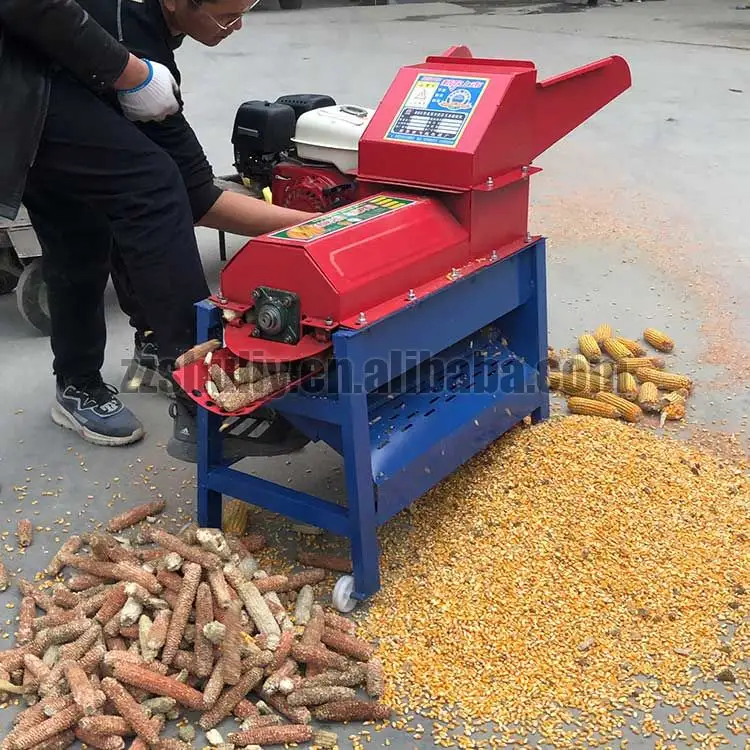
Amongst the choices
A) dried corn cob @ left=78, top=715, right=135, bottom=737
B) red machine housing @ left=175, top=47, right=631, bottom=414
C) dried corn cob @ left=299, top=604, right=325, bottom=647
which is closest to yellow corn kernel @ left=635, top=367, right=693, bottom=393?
red machine housing @ left=175, top=47, right=631, bottom=414

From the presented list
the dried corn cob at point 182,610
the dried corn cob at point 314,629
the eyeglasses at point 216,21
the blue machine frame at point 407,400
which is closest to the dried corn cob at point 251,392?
the blue machine frame at point 407,400

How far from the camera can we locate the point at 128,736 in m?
1.78

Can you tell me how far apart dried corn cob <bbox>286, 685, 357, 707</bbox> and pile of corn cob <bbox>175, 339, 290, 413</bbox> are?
60 centimetres

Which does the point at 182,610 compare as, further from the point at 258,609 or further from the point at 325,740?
the point at 325,740

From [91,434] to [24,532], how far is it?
1.70ft

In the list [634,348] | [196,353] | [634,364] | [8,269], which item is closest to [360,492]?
[196,353]

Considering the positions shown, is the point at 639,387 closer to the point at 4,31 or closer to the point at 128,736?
the point at 128,736

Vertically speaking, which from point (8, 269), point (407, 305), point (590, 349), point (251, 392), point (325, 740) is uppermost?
point (407, 305)

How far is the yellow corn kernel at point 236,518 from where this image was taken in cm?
236

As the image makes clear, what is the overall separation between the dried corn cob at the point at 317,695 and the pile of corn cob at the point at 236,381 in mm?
601

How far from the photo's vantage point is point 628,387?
9.78ft

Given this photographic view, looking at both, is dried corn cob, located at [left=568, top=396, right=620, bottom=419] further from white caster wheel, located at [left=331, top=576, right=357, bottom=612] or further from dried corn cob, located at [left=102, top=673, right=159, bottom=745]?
dried corn cob, located at [left=102, top=673, right=159, bottom=745]

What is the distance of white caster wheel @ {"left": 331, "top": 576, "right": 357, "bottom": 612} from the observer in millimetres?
2061

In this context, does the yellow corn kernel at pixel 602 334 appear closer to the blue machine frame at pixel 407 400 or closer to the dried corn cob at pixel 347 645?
the blue machine frame at pixel 407 400
